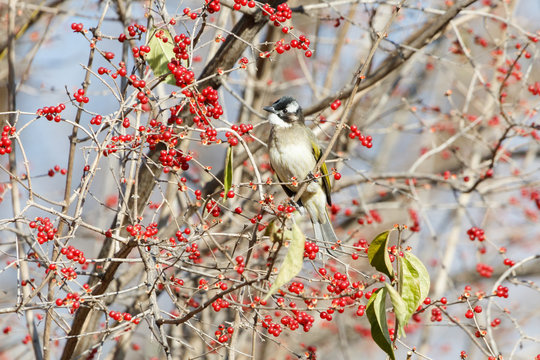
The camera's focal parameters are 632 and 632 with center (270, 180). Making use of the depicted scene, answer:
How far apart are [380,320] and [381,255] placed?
0.24 meters

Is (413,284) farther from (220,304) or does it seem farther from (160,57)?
(160,57)

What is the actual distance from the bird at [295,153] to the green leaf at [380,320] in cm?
218

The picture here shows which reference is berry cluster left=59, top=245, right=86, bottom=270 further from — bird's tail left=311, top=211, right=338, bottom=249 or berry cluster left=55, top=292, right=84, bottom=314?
bird's tail left=311, top=211, right=338, bottom=249

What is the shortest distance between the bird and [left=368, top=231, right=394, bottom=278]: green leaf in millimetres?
2126

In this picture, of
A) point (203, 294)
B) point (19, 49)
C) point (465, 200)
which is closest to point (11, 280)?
point (19, 49)

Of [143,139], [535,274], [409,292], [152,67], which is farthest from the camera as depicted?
[535,274]

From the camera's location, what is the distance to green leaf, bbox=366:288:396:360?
2209 mm

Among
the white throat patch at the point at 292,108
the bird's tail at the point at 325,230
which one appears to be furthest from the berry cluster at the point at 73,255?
the white throat patch at the point at 292,108

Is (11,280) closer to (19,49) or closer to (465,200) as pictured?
(19,49)

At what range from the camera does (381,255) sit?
2.31 meters

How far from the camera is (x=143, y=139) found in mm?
2434

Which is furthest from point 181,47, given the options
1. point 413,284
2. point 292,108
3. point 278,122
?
point 292,108

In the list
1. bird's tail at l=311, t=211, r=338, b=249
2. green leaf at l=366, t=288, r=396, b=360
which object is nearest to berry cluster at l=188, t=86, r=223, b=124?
green leaf at l=366, t=288, r=396, b=360

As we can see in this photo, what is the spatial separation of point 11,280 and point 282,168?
15.0 feet
